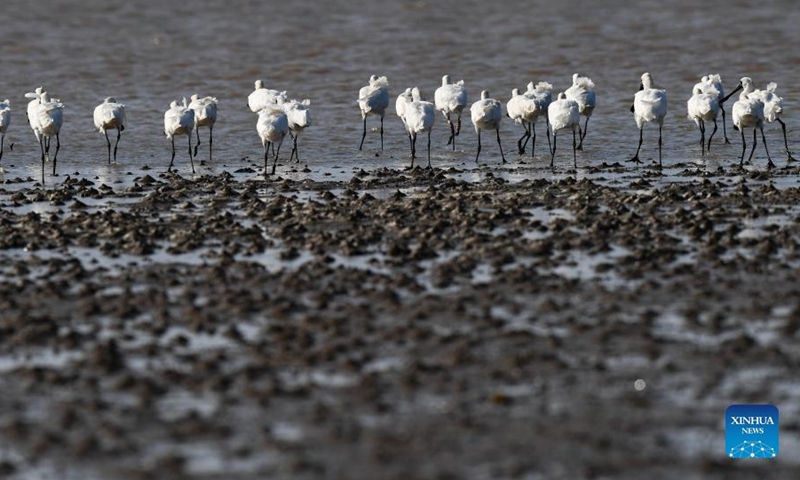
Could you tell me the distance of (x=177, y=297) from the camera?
1211cm

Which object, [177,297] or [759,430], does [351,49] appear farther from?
[759,430]

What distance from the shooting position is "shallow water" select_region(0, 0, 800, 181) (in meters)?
23.4

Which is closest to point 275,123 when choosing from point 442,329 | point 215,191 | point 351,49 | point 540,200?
point 215,191

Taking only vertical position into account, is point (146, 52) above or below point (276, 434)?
above

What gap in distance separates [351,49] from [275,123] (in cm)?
1413

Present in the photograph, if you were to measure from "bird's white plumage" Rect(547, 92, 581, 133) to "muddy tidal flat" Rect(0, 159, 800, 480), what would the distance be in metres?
3.72

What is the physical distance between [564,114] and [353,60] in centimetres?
1286

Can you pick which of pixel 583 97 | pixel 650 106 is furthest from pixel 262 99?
pixel 650 106

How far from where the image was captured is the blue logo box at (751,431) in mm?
8484

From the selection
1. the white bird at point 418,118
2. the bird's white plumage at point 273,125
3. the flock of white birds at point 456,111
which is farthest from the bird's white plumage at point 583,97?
the bird's white plumage at point 273,125

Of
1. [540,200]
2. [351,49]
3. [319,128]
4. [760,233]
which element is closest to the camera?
[760,233]

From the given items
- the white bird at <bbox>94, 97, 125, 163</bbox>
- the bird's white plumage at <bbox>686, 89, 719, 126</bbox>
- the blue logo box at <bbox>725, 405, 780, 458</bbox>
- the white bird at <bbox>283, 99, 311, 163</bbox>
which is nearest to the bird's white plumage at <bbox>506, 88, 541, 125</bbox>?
the bird's white plumage at <bbox>686, 89, 719, 126</bbox>

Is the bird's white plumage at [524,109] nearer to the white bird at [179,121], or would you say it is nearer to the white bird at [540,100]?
the white bird at [540,100]

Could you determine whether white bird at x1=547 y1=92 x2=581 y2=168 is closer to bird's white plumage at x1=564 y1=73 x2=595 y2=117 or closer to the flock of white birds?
the flock of white birds
